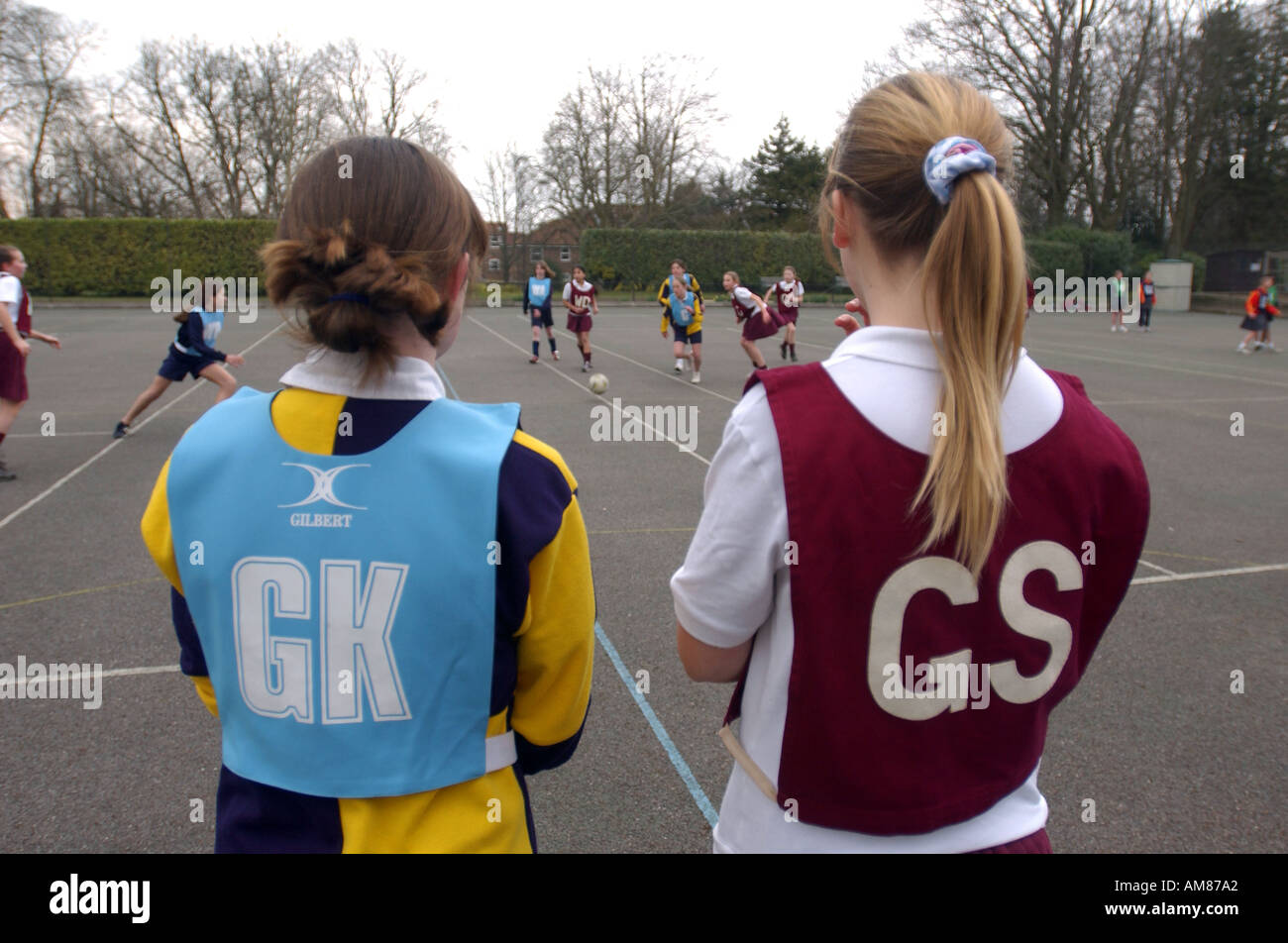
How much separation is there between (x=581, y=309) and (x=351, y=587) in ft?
51.4

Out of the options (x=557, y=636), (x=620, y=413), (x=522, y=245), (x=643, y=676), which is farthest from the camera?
(x=522, y=245)

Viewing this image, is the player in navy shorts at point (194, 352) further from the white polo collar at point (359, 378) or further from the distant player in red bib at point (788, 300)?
the distant player in red bib at point (788, 300)

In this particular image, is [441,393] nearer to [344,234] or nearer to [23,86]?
[344,234]

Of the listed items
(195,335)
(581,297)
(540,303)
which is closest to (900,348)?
(195,335)

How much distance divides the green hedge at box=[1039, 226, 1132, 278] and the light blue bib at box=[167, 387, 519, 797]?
4930 centimetres

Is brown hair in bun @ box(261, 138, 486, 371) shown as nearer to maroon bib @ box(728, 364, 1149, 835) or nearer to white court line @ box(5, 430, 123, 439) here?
maroon bib @ box(728, 364, 1149, 835)

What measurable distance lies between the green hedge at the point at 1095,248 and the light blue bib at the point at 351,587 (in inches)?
1941

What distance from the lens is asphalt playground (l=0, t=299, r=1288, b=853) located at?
304cm

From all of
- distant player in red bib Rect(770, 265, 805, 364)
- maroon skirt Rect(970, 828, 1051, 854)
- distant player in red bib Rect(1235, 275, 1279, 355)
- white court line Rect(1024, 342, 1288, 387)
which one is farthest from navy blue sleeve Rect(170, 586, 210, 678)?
distant player in red bib Rect(1235, 275, 1279, 355)

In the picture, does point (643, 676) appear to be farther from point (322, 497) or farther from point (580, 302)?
point (580, 302)

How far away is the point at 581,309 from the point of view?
54.1ft

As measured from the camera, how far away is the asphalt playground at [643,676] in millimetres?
3039

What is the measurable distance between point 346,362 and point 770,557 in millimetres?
678
